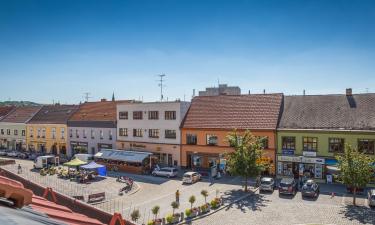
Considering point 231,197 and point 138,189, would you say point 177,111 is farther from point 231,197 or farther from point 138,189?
point 231,197

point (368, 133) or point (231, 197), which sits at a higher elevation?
point (368, 133)

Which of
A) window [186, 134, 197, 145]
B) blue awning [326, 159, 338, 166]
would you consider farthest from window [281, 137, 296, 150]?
window [186, 134, 197, 145]

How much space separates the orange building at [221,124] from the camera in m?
42.6

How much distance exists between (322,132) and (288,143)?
13.6 feet

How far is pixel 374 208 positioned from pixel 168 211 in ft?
56.8

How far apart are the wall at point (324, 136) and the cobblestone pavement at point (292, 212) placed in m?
7.05

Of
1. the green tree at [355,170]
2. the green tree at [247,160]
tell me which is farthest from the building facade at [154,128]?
the green tree at [355,170]

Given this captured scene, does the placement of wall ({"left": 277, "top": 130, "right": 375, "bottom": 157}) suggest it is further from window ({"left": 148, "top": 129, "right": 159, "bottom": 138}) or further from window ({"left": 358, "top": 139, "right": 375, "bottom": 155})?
window ({"left": 148, "top": 129, "right": 159, "bottom": 138})

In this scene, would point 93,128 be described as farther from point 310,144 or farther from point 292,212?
point 292,212

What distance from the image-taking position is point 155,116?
5059 centimetres

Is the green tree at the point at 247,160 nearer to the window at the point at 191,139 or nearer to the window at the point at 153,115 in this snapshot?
the window at the point at 191,139

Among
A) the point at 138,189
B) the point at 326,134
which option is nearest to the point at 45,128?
the point at 138,189

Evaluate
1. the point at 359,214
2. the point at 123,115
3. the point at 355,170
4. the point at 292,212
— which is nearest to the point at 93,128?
the point at 123,115

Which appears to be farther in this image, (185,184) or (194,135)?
(194,135)
